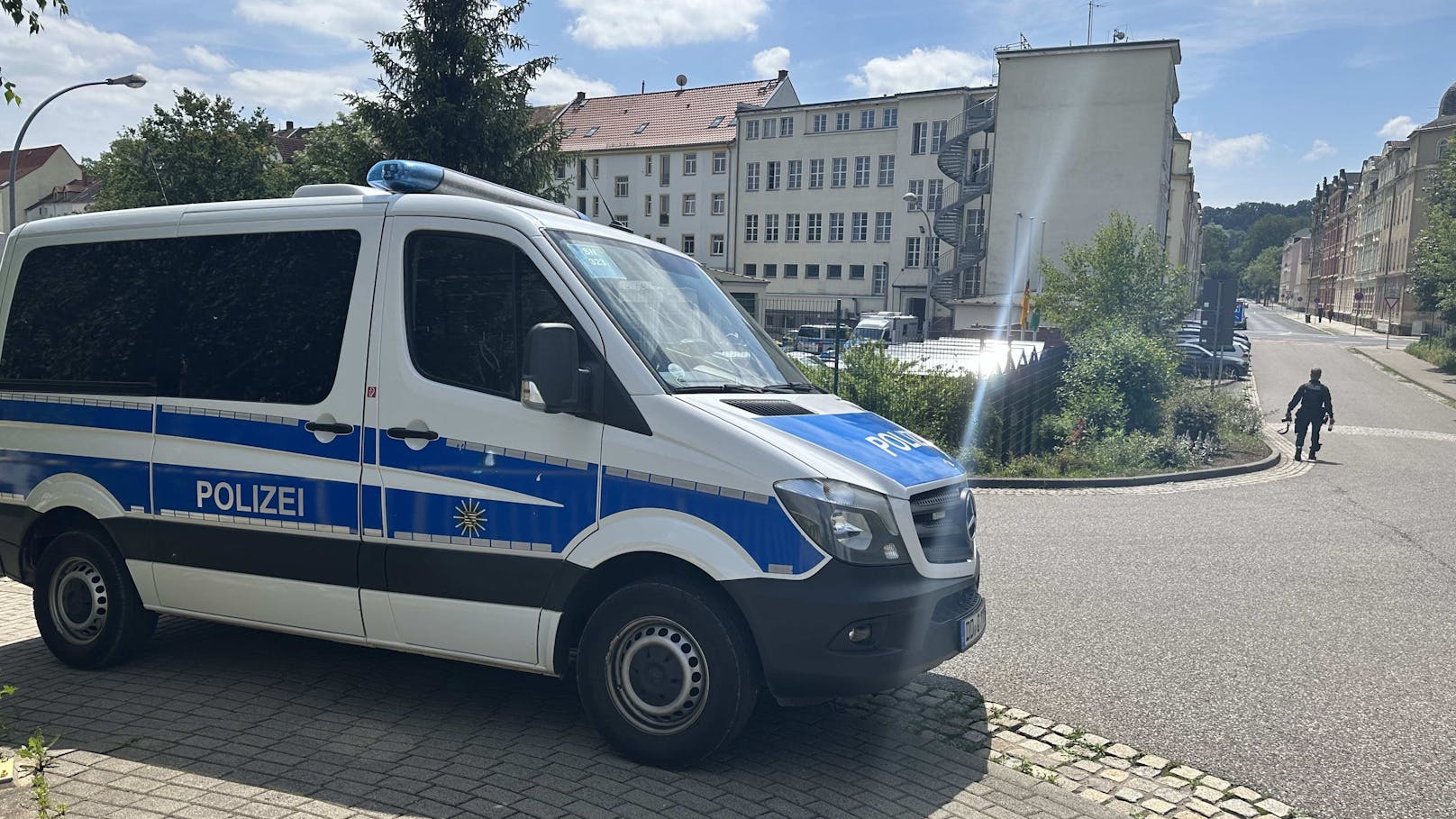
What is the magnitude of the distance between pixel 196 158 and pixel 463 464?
47.3 meters

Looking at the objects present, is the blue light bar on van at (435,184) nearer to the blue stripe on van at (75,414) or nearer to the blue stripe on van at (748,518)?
the blue stripe on van at (75,414)

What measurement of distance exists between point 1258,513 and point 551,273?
10.8 metres

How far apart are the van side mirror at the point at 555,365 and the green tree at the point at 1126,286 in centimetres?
2517

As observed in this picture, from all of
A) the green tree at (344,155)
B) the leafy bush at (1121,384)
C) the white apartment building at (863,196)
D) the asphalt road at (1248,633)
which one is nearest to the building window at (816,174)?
the white apartment building at (863,196)

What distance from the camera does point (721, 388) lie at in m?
4.77

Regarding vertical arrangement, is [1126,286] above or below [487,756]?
above

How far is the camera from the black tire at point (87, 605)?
562cm

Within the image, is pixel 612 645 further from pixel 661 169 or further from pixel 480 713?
pixel 661 169

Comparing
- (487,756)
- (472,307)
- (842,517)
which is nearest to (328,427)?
(472,307)

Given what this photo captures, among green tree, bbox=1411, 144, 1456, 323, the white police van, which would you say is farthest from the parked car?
the white police van

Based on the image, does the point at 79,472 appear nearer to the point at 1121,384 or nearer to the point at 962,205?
the point at 1121,384

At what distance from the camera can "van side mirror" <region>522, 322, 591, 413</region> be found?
14.2 feet

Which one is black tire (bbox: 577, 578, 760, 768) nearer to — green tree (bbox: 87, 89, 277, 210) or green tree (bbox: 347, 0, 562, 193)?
green tree (bbox: 347, 0, 562, 193)

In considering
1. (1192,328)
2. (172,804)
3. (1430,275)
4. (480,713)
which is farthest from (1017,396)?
(1430,275)
